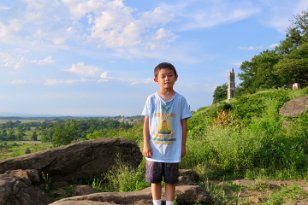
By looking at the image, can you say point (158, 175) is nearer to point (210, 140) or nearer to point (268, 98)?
point (210, 140)

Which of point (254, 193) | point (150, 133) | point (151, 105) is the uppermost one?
point (151, 105)

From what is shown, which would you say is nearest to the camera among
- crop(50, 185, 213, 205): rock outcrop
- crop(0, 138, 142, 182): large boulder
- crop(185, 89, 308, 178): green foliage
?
crop(50, 185, 213, 205): rock outcrop

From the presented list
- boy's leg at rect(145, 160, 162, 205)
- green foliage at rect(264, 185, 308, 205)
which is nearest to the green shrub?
green foliage at rect(264, 185, 308, 205)

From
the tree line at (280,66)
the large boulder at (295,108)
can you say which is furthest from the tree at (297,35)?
the large boulder at (295,108)

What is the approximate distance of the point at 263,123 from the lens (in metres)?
14.0

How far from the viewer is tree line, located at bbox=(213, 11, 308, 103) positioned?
3588 cm

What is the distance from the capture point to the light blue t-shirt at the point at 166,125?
192 inches

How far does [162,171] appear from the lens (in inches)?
195

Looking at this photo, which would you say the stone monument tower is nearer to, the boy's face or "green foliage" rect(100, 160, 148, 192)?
"green foliage" rect(100, 160, 148, 192)

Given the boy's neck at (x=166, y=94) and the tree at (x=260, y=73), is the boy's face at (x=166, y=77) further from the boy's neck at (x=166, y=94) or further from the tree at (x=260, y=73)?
the tree at (x=260, y=73)

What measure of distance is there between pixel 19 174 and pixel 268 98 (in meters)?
16.9

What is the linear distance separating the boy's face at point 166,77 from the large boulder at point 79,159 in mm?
5371

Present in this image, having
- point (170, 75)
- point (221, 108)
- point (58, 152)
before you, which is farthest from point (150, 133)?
point (221, 108)

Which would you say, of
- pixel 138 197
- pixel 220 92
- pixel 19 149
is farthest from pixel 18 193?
pixel 19 149
